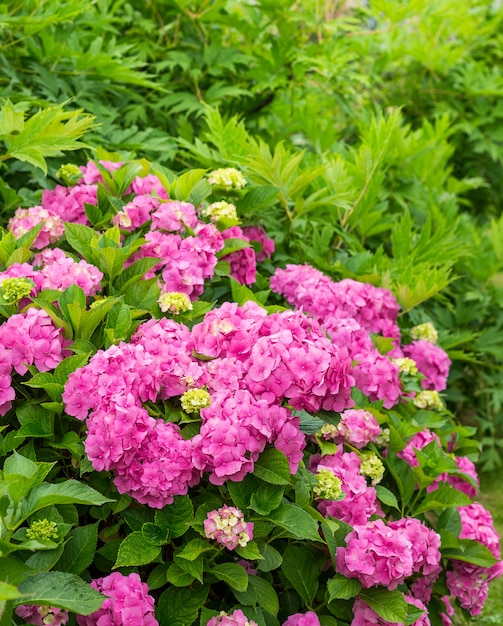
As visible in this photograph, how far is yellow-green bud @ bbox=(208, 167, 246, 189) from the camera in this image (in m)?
2.44

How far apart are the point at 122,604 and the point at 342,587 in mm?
→ 522

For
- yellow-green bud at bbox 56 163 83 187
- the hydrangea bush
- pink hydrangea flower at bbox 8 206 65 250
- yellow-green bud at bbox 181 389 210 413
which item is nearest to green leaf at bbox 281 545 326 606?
the hydrangea bush

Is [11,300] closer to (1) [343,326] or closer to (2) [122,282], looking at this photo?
(2) [122,282]

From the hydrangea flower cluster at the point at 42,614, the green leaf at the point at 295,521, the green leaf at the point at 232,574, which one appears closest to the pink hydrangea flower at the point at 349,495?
the green leaf at the point at 295,521

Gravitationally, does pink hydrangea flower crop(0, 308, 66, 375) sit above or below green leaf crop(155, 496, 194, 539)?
above

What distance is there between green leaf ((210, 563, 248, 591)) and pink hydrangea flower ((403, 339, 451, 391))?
122cm

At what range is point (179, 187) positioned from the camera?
2.36 meters

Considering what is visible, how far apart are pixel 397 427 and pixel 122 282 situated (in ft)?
3.01

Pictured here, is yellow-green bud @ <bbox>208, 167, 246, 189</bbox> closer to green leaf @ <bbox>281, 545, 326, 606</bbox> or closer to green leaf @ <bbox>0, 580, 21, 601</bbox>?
green leaf @ <bbox>281, 545, 326, 606</bbox>

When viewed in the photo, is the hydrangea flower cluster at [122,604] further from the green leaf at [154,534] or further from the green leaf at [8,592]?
the green leaf at [8,592]

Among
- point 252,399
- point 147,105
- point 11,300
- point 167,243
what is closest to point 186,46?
point 147,105

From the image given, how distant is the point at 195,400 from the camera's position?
1.68 metres

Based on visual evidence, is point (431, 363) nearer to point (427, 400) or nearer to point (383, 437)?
point (427, 400)

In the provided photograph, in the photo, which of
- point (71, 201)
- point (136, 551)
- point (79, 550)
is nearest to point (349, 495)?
point (136, 551)
